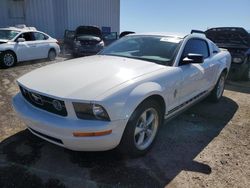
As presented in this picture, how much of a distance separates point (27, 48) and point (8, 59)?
97cm

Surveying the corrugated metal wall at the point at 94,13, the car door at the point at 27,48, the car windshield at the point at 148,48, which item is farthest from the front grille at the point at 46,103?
the corrugated metal wall at the point at 94,13

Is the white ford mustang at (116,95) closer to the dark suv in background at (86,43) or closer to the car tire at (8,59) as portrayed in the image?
the car tire at (8,59)

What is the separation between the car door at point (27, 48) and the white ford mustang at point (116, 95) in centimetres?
612

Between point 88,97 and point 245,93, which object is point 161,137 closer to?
point 88,97

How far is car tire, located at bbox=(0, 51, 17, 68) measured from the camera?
8703 millimetres

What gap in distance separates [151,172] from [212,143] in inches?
51.4

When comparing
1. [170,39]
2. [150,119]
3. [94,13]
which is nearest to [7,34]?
[170,39]

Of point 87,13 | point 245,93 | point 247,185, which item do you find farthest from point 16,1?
point 247,185

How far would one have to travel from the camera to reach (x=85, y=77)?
3037 millimetres

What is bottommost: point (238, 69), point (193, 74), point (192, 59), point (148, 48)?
point (238, 69)

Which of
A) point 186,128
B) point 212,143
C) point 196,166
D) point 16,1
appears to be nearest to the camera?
point 196,166

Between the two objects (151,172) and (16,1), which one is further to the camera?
(16,1)

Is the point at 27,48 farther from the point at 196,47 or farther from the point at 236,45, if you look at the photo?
the point at 236,45

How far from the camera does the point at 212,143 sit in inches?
148
